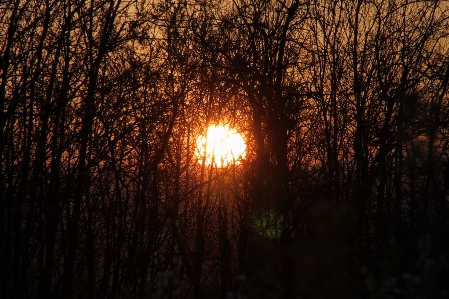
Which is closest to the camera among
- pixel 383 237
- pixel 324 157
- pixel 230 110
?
pixel 383 237

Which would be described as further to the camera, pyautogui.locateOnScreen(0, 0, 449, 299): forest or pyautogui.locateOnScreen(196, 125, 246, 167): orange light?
pyautogui.locateOnScreen(196, 125, 246, 167): orange light

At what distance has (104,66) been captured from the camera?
39.6 feet

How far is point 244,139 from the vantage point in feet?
48.2

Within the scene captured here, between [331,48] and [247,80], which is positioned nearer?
[247,80]

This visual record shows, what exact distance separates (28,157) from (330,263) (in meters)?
6.07

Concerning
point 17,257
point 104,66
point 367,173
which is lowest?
point 17,257

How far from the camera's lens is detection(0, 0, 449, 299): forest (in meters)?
7.21

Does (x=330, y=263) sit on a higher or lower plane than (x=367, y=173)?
lower

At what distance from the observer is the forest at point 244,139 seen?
7211 mm

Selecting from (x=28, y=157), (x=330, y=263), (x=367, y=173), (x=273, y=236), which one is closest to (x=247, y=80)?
(x=273, y=236)

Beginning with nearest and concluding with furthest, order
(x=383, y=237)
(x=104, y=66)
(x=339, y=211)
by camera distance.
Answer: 1. (x=339, y=211)
2. (x=383, y=237)
3. (x=104, y=66)

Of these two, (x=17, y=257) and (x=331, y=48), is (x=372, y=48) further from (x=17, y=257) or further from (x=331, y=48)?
(x=17, y=257)

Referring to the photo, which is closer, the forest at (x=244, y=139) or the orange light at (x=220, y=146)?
the forest at (x=244, y=139)

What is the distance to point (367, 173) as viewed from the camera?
45.4 ft
